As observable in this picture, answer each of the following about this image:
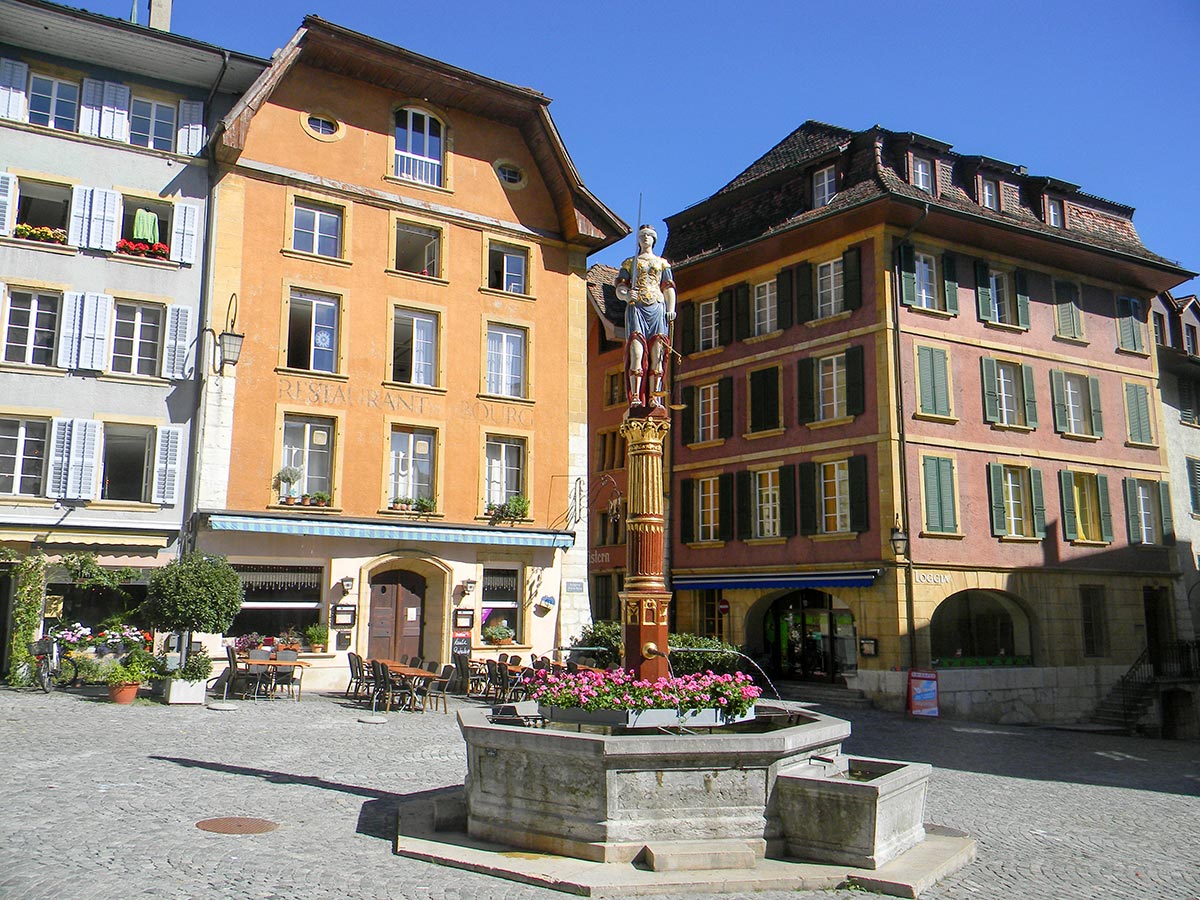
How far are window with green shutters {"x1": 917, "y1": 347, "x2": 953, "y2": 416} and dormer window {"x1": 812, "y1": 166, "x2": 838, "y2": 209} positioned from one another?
5000 millimetres

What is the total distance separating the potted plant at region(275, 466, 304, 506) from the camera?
71.7ft

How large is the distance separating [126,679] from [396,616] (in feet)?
22.8

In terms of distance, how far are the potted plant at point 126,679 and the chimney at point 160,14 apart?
15.6 meters

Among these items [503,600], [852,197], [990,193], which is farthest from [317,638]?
[990,193]

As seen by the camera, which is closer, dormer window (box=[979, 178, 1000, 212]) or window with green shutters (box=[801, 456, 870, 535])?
window with green shutters (box=[801, 456, 870, 535])

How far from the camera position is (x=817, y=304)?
2833cm

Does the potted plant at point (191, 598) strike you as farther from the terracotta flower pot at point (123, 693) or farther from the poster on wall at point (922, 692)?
the poster on wall at point (922, 692)

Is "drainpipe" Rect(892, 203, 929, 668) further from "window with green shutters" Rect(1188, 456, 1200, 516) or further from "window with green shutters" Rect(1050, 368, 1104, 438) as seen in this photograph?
"window with green shutters" Rect(1188, 456, 1200, 516)

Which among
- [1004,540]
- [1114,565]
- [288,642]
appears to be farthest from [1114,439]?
[288,642]

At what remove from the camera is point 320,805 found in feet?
33.7

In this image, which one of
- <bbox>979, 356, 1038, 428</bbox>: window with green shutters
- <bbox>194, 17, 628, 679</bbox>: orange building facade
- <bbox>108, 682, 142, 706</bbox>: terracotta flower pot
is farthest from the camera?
<bbox>979, 356, 1038, 428</bbox>: window with green shutters

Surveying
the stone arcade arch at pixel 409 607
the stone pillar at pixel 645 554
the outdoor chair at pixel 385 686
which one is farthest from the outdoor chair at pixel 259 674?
the stone pillar at pixel 645 554

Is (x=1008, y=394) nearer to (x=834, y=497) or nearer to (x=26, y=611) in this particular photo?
(x=834, y=497)

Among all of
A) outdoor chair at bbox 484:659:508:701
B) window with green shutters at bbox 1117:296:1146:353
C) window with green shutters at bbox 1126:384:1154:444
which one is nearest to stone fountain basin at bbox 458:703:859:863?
outdoor chair at bbox 484:659:508:701
